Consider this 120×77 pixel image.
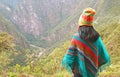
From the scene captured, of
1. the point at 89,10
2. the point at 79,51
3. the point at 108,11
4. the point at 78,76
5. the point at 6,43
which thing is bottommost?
the point at 108,11

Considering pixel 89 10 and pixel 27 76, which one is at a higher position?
pixel 89 10

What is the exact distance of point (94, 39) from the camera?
6152mm

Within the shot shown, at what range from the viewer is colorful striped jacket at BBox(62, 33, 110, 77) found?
621 cm

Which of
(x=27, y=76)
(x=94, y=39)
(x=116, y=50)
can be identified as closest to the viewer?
(x=94, y=39)

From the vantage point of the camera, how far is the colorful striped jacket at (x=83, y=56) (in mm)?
6207

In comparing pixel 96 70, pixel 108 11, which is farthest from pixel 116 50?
pixel 108 11

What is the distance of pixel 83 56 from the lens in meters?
6.20

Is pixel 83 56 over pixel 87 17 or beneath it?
beneath

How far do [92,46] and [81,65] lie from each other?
45 centimetres

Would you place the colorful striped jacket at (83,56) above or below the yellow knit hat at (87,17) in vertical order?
below

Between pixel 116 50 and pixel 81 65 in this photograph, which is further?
pixel 116 50

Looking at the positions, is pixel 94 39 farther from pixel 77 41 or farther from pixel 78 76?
pixel 78 76

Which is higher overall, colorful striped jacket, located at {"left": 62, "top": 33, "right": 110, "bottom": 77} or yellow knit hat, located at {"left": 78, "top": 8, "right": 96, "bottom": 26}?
yellow knit hat, located at {"left": 78, "top": 8, "right": 96, "bottom": 26}

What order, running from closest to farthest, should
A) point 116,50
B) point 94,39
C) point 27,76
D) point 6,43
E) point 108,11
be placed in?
point 94,39 → point 27,76 → point 6,43 → point 116,50 → point 108,11
